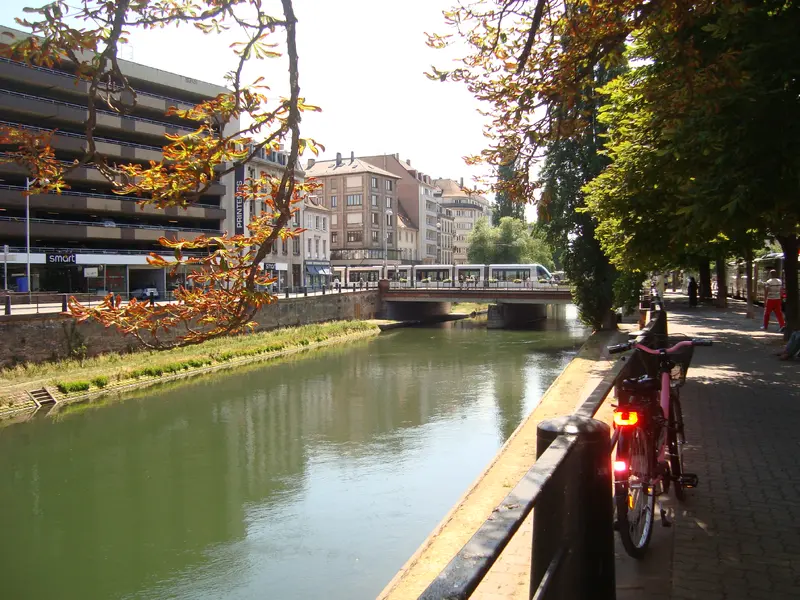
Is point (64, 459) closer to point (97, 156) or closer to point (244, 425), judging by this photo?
point (244, 425)

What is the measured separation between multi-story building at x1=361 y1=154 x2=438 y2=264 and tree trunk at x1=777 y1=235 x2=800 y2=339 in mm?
77490

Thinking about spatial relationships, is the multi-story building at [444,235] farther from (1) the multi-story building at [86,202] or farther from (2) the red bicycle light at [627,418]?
(2) the red bicycle light at [627,418]

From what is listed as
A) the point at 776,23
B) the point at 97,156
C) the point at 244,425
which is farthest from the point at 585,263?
the point at 97,156

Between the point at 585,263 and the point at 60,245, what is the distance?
102 feet

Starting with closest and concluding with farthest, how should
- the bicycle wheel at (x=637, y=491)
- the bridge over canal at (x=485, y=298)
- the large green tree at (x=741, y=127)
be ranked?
1. the bicycle wheel at (x=637, y=491)
2. the large green tree at (x=741, y=127)
3. the bridge over canal at (x=485, y=298)

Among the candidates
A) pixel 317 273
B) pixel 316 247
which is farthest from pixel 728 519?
pixel 316 247

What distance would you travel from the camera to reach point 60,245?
43281 millimetres

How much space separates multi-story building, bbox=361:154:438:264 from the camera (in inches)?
3669

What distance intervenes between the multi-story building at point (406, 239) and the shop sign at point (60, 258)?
164 ft

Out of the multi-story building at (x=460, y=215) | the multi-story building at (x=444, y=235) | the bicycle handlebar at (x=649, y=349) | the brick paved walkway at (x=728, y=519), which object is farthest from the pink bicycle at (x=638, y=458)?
the multi-story building at (x=460, y=215)

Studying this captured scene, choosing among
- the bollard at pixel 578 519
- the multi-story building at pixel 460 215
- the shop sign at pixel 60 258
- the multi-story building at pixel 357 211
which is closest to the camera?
the bollard at pixel 578 519

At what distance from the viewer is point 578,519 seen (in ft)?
10.4

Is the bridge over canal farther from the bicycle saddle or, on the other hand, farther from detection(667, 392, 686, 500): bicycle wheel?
the bicycle saddle

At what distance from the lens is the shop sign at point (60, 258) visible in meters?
40.8
